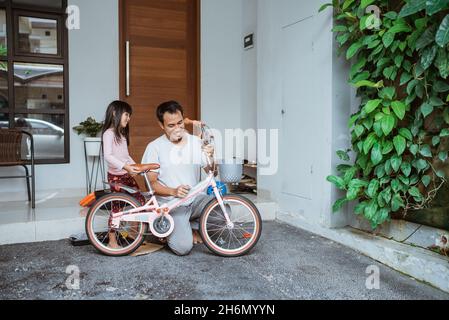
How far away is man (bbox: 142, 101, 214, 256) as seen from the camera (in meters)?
2.67

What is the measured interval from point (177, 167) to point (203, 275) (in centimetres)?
80

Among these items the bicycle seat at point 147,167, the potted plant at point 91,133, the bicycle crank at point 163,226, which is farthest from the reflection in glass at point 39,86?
the bicycle crank at point 163,226

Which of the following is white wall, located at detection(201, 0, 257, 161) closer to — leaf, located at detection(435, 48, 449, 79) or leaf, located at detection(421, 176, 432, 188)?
leaf, located at detection(421, 176, 432, 188)

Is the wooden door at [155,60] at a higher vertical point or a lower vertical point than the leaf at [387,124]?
higher

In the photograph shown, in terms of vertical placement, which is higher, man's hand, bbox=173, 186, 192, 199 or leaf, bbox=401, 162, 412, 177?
leaf, bbox=401, 162, 412, 177

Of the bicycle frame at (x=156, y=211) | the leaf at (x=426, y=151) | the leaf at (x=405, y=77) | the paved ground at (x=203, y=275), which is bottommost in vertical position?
the paved ground at (x=203, y=275)

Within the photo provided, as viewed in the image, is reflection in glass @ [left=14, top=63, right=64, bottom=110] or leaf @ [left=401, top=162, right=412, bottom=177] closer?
leaf @ [left=401, top=162, right=412, bottom=177]

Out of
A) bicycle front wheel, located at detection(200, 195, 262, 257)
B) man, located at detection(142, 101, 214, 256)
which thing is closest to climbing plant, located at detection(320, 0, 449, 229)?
bicycle front wheel, located at detection(200, 195, 262, 257)

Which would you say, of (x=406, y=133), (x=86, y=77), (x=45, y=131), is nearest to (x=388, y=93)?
(x=406, y=133)

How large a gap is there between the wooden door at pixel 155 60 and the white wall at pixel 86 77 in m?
0.12

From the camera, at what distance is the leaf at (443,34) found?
192cm

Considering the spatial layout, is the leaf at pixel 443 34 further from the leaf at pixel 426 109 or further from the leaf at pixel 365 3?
the leaf at pixel 365 3

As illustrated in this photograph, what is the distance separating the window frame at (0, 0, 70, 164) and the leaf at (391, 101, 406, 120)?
3172 millimetres
